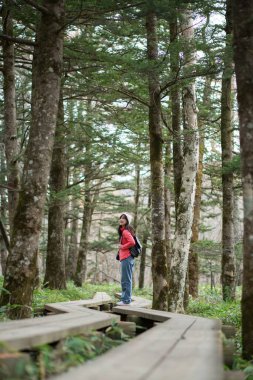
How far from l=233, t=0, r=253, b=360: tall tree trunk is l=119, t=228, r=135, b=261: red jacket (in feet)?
14.9

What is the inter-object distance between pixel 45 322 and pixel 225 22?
40.6ft

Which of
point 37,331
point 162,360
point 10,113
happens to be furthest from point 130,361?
point 10,113

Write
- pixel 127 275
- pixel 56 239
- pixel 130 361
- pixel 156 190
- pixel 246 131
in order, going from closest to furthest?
pixel 130 361 < pixel 246 131 < pixel 127 275 < pixel 156 190 < pixel 56 239

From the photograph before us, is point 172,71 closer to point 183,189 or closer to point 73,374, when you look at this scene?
point 183,189

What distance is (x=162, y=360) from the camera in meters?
3.06

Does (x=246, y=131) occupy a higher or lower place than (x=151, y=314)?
higher

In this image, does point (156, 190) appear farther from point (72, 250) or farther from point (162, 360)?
point (72, 250)

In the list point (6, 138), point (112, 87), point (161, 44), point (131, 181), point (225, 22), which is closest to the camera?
point (6, 138)

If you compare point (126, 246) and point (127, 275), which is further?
point (127, 275)

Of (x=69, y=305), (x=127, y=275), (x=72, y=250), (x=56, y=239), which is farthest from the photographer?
(x=72, y=250)

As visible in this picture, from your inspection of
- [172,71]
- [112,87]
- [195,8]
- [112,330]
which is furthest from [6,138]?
[112,330]

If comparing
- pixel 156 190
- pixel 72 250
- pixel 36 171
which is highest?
pixel 156 190

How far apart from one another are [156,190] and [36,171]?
4182mm

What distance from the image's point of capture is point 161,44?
15.7m
